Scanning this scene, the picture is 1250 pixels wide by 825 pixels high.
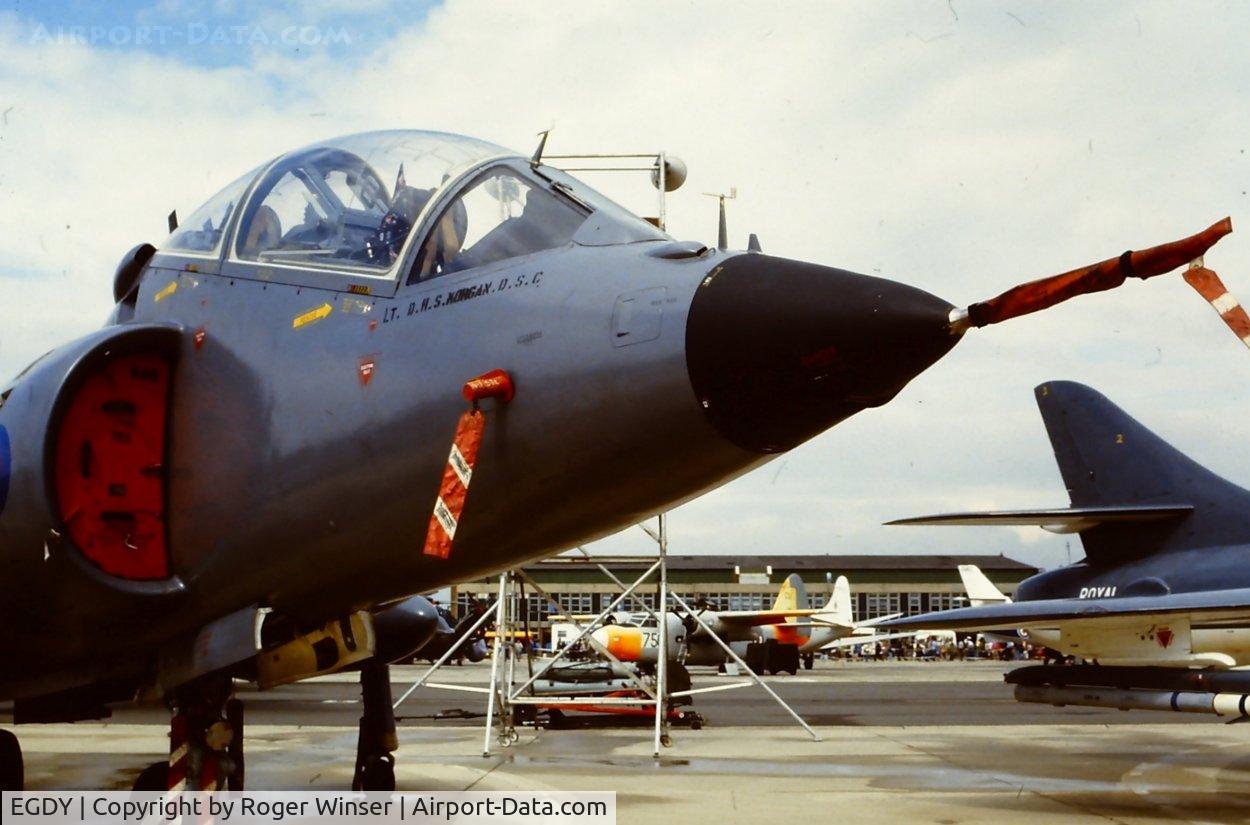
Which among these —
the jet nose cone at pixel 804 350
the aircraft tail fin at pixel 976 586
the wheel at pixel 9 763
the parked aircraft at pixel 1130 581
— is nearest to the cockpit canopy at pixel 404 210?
the jet nose cone at pixel 804 350

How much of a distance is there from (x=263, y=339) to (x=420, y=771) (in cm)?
744

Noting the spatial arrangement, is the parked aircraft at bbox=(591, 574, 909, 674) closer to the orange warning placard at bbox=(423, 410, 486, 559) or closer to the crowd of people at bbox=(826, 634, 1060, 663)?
the crowd of people at bbox=(826, 634, 1060, 663)

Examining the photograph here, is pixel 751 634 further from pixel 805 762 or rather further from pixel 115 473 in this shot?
pixel 115 473

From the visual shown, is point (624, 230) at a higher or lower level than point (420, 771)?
higher

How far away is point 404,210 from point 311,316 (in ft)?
1.78

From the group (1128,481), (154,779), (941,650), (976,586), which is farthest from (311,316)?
(941,650)

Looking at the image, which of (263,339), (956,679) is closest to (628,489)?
(263,339)

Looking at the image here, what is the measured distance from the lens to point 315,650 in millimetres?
5129

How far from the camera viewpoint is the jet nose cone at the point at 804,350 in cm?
340

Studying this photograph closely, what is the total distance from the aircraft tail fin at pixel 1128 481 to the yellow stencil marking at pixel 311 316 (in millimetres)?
11020

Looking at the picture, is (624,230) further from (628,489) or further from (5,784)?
(5,784)

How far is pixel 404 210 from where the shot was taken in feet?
Result: 15.1

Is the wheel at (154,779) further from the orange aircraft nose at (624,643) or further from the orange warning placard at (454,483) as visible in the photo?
the orange aircraft nose at (624,643)

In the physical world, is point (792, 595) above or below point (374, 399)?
above
